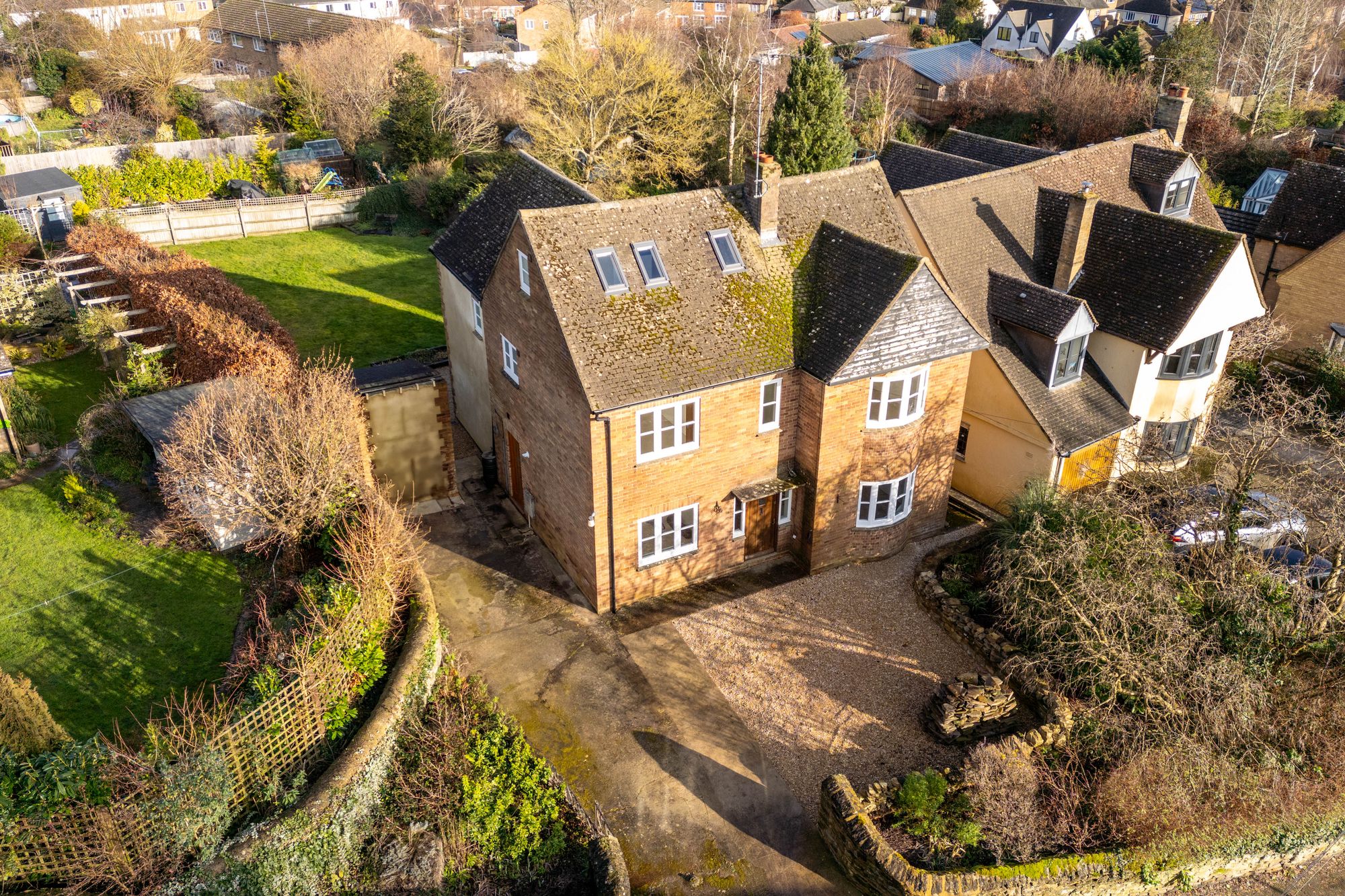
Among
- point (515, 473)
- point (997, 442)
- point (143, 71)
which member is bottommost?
point (515, 473)

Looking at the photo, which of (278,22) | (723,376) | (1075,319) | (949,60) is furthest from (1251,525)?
(278,22)

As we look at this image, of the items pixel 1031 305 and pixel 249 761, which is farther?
pixel 1031 305

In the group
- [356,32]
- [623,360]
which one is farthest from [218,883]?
[356,32]

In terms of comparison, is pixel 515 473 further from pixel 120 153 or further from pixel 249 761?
pixel 120 153

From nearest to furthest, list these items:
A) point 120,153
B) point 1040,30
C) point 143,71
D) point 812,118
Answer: point 812,118
point 120,153
point 143,71
point 1040,30

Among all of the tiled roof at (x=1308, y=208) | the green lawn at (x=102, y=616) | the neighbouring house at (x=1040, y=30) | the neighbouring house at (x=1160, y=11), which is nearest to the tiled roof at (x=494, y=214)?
the green lawn at (x=102, y=616)

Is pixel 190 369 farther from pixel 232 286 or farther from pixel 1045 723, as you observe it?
pixel 1045 723

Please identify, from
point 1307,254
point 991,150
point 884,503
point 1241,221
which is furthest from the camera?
point 1241,221

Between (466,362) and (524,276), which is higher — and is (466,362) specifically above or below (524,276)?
below
